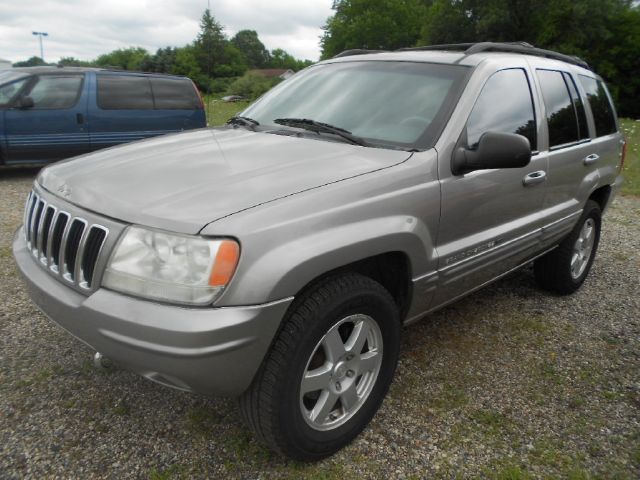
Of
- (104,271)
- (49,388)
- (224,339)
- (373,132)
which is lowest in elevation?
(49,388)

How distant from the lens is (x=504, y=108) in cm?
289

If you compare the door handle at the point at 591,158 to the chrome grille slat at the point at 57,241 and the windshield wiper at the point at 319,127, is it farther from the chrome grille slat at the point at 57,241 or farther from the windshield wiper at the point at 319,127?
the chrome grille slat at the point at 57,241

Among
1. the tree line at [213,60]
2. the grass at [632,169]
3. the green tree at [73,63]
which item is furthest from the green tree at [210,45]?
the grass at [632,169]

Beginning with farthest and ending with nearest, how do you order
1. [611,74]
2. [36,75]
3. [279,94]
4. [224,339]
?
[611,74] < [36,75] < [279,94] < [224,339]

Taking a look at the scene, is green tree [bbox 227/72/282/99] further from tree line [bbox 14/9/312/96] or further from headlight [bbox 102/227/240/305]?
headlight [bbox 102/227/240/305]

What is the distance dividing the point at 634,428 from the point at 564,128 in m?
1.88

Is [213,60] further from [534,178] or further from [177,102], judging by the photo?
[534,178]

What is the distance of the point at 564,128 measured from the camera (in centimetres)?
339

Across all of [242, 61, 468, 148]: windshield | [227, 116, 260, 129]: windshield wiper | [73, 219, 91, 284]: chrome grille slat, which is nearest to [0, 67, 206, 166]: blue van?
[227, 116, 260, 129]: windshield wiper

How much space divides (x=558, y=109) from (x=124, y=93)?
6931mm

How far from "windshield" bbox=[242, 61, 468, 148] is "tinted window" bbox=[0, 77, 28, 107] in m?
5.79

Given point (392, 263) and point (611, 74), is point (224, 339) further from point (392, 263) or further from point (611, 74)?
point (611, 74)

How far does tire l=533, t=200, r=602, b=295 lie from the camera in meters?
3.87

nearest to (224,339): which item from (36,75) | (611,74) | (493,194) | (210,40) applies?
(493,194)
